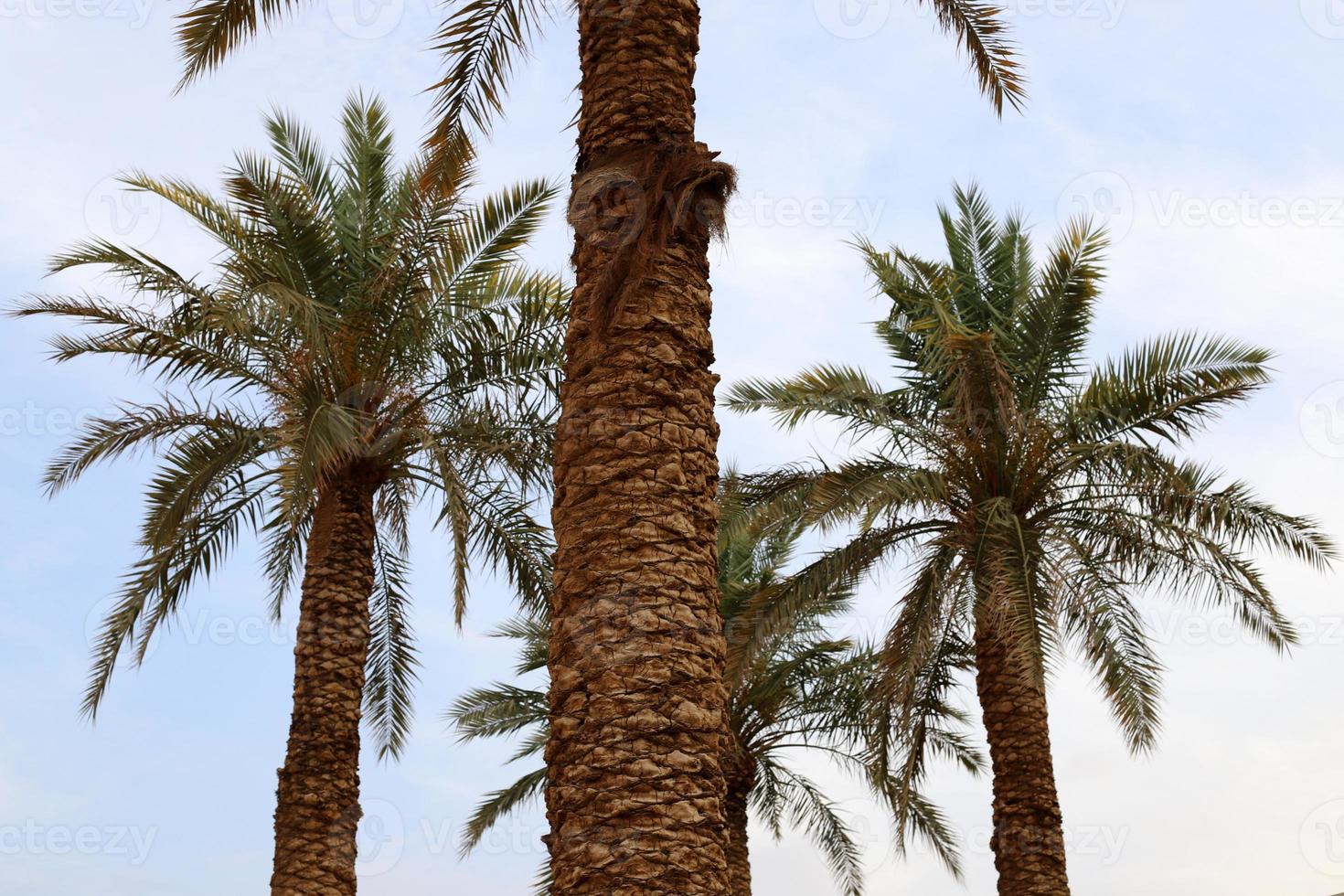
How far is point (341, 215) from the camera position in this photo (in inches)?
569

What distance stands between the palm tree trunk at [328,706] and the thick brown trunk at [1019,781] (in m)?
6.62

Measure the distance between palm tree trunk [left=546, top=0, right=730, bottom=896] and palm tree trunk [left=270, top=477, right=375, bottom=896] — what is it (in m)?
8.37

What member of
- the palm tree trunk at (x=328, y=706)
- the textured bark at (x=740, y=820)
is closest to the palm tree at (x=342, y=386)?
the palm tree trunk at (x=328, y=706)

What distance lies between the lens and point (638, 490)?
4.63 meters

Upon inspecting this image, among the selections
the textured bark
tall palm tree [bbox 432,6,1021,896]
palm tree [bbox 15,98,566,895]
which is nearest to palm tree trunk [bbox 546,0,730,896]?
tall palm tree [bbox 432,6,1021,896]

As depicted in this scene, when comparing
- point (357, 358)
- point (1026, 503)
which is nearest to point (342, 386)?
point (357, 358)

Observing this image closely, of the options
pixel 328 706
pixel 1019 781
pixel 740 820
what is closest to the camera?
pixel 328 706

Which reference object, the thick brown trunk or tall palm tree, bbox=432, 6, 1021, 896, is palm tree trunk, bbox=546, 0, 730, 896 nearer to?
tall palm tree, bbox=432, 6, 1021, 896

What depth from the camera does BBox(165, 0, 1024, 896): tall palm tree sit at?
166 inches

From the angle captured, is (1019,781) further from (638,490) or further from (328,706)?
(638,490)

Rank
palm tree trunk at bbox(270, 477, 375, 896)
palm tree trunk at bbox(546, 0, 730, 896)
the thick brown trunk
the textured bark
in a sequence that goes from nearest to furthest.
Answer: palm tree trunk at bbox(546, 0, 730, 896) → palm tree trunk at bbox(270, 477, 375, 896) → the thick brown trunk → the textured bark

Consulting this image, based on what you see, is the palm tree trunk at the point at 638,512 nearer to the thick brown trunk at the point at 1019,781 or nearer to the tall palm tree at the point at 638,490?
the tall palm tree at the point at 638,490

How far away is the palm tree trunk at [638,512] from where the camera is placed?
13.8 feet

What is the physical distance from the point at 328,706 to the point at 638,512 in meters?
8.82
